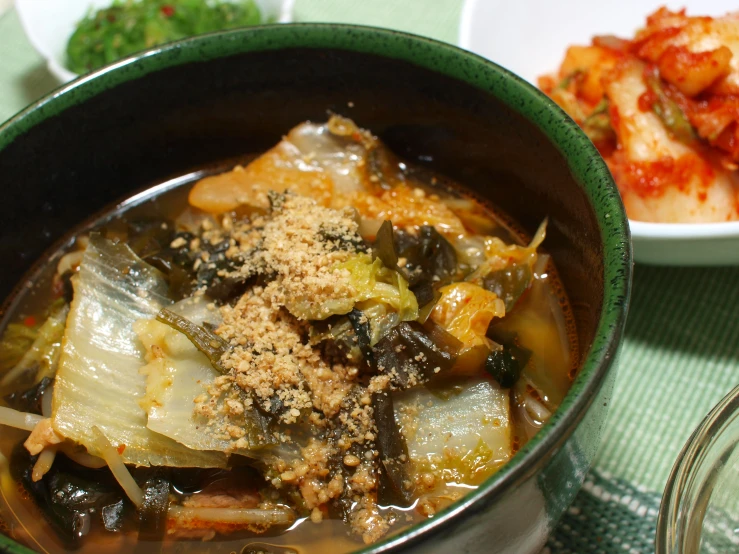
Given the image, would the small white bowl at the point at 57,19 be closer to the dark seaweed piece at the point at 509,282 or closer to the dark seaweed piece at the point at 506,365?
the dark seaweed piece at the point at 509,282

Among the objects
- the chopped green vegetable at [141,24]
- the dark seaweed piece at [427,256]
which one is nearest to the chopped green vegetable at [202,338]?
the dark seaweed piece at [427,256]

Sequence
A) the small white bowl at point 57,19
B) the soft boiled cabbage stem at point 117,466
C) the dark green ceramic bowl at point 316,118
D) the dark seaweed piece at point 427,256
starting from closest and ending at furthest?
the soft boiled cabbage stem at point 117,466 → the dark green ceramic bowl at point 316,118 → the dark seaweed piece at point 427,256 → the small white bowl at point 57,19

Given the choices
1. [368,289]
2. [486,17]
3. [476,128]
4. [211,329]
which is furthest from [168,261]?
[486,17]

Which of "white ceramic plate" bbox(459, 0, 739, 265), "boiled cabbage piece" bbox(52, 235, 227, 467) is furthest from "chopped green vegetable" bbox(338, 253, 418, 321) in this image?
"white ceramic plate" bbox(459, 0, 739, 265)

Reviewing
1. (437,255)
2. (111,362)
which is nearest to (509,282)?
(437,255)

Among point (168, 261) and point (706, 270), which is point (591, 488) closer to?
point (706, 270)

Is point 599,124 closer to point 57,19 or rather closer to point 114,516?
point 114,516

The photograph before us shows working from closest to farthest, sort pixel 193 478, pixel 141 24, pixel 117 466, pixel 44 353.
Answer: pixel 117 466 → pixel 193 478 → pixel 44 353 → pixel 141 24
